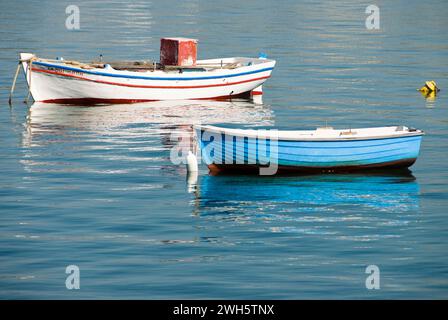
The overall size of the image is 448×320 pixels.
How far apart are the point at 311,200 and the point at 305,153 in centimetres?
303

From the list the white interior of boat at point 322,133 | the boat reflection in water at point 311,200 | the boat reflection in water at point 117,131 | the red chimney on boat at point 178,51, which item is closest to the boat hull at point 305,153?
the white interior of boat at point 322,133

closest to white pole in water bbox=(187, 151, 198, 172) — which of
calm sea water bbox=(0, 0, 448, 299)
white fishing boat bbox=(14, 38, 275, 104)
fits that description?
calm sea water bbox=(0, 0, 448, 299)

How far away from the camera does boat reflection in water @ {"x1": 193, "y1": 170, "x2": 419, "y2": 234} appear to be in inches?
1346

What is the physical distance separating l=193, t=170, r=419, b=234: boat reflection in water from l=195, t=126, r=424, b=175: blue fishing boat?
1.33ft

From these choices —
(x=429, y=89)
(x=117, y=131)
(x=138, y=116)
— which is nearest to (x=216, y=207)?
(x=117, y=131)

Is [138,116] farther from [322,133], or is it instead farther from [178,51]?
[322,133]

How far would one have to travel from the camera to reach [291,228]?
3319cm

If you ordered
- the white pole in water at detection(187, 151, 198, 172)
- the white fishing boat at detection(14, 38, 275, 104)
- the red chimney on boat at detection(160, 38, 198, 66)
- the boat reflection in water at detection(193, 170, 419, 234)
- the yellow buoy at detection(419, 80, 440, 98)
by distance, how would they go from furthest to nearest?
1. the yellow buoy at detection(419, 80, 440, 98)
2. the red chimney on boat at detection(160, 38, 198, 66)
3. the white fishing boat at detection(14, 38, 275, 104)
4. the white pole in water at detection(187, 151, 198, 172)
5. the boat reflection in water at detection(193, 170, 419, 234)

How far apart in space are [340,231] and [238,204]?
448 cm

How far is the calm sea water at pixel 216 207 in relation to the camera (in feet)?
92.5

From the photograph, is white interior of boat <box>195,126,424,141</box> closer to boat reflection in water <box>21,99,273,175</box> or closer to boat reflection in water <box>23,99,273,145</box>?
boat reflection in water <box>21,99,273,175</box>

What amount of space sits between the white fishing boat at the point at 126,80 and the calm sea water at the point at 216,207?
0.82 meters

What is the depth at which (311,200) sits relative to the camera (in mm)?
36750
